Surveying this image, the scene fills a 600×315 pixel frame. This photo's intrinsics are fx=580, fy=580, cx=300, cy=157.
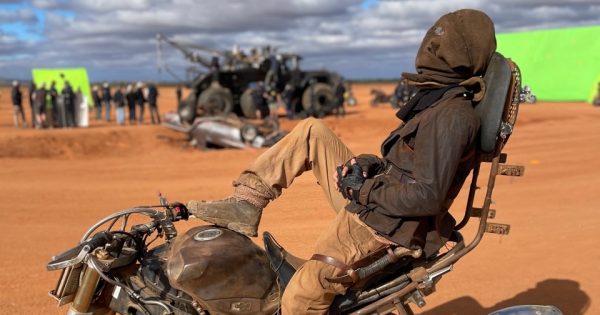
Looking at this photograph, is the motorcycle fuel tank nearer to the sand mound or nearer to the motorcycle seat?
the motorcycle seat

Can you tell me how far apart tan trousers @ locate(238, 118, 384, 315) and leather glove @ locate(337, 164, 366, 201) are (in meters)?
0.18

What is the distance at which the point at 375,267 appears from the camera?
2.78 meters

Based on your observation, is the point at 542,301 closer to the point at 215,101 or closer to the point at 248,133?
the point at 248,133

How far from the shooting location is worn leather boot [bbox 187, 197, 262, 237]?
3.01 meters

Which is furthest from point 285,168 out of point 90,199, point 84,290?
point 90,199

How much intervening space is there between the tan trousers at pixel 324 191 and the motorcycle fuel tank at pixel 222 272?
0.49ft

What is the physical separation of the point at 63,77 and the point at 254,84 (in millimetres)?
10297

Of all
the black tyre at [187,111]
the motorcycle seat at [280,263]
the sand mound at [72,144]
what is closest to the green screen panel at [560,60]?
the black tyre at [187,111]

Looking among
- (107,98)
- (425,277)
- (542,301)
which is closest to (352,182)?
(425,277)

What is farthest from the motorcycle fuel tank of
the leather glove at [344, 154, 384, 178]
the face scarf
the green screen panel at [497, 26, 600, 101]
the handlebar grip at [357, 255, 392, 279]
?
the green screen panel at [497, 26, 600, 101]

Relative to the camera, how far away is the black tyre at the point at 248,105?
966 inches

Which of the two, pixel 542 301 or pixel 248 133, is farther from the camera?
pixel 248 133

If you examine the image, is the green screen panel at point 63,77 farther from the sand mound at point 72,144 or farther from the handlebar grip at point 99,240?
the handlebar grip at point 99,240

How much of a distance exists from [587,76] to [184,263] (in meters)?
30.9
